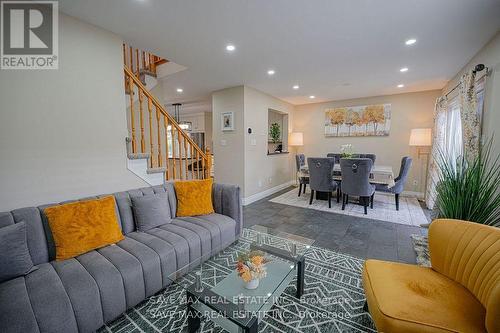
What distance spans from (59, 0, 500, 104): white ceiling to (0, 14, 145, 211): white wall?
0.35 metres

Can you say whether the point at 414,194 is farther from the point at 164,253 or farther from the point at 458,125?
the point at 164,253

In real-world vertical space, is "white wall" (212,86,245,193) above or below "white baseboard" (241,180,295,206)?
above

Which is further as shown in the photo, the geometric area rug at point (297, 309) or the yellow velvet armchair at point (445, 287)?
the geometric area rug at point (297, 309)

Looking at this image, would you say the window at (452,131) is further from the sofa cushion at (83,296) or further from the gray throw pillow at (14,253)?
the gray throw pillow at (14,253)

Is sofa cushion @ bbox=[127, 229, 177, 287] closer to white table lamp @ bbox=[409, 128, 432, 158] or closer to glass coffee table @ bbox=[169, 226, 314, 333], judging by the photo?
glass coffee table @ bbox=[169, 226, 314, 333]

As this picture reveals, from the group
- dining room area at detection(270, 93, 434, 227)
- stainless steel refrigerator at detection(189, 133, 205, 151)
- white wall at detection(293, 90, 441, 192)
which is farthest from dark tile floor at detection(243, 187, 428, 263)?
stainless steel refrigerator at detection(189, 133, 205, 151)

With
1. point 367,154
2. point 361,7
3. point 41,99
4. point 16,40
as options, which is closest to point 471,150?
point 361,7

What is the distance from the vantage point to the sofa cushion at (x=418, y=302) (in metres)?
1.08

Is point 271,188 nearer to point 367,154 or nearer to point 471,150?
point 367,154

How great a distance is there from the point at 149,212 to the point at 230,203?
3.07ft

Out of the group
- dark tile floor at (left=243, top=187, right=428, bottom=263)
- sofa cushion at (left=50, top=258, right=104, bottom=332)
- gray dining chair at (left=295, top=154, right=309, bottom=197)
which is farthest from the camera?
gray dining chair at (left=295, top=154, right=309, bottom=197)

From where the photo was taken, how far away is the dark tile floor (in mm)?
2637

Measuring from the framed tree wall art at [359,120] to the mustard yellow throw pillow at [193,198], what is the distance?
15.1 ft
